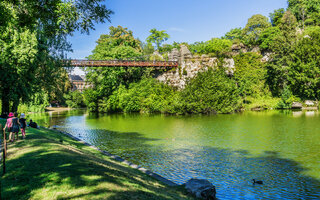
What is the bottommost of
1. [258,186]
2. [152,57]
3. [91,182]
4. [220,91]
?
[258,186]

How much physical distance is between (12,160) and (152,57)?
50291 mm

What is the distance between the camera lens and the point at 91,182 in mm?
6168

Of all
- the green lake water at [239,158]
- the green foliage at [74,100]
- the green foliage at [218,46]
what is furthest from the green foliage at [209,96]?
the green foliage at [74,100]

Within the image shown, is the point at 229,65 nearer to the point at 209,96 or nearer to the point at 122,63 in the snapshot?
the point at 209,96

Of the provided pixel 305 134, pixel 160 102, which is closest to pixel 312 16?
pixel 160 102

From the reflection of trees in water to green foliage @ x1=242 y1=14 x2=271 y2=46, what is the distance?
54221 millimetres

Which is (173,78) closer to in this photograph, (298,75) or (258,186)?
(298,75)

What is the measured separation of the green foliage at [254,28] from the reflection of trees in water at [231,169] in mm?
54221

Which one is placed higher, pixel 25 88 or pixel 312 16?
pixel 312 16

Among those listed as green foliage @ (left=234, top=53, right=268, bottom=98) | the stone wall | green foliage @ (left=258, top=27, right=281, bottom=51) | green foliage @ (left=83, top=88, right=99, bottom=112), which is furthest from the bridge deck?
green foliage @ (left=258, top=27, right=281, bottom=51)

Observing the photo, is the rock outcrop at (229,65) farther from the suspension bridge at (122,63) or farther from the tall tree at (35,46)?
the tall tree at (35,46)

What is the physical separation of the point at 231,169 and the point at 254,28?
214 feet

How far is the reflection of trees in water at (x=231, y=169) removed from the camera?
9055 mm

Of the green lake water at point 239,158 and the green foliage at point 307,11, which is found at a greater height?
the green foliage at point 307,11
